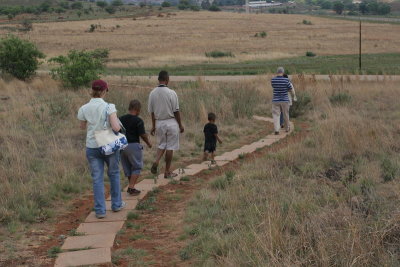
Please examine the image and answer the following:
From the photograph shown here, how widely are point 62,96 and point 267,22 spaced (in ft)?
281

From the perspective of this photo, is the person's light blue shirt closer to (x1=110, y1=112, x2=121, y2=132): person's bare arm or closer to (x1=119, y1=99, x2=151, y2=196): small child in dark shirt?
(x1=110, y1=112, x2=121, y2=132): person's bare arm

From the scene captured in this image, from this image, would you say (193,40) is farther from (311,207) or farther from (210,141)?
(311,207)

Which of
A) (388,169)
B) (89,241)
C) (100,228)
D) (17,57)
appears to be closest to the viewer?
(89,241)

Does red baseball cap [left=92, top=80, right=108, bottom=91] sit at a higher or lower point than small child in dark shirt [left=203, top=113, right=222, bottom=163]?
higher

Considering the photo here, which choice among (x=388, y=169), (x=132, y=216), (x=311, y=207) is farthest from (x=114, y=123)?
(x=388, y=169)

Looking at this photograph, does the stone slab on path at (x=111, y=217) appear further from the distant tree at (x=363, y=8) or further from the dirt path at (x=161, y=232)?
the distant tree at (x=363, y=8)

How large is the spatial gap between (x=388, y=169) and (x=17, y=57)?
61.0ft

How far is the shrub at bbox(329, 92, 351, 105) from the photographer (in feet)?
56.2

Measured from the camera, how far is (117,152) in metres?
7.48

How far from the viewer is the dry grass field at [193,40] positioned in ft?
160

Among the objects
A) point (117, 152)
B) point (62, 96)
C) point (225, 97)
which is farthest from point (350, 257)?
point (62, 96)

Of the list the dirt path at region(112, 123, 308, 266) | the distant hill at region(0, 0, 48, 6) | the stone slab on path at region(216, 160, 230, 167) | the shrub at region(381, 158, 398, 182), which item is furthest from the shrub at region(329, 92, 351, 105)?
the distant hill at region(0, 0, 48, 6)

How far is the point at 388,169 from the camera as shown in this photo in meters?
8.72

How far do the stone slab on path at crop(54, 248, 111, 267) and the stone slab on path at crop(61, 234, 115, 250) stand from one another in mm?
165
